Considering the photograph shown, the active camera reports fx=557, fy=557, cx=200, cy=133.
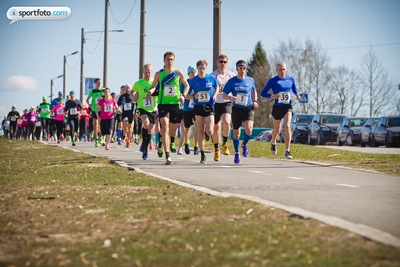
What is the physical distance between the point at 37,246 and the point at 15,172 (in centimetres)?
614

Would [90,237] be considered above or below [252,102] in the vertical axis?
below

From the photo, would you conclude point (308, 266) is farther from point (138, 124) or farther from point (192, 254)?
point (138, 124)

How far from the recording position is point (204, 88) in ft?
40.0

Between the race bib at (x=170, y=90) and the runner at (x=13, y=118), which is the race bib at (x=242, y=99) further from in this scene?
the runner at (x=13, y=118)

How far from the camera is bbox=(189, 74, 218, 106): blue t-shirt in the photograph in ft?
39.9

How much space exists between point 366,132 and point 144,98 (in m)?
17.3

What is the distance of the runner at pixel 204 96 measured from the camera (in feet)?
39.9

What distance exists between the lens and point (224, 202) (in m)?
5.98

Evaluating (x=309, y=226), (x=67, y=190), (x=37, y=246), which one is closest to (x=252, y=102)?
(x=67, y=190)

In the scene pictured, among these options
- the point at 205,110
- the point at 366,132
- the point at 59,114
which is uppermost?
the point at 59,114

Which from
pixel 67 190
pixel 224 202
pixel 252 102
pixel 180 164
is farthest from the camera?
pixel 252 102

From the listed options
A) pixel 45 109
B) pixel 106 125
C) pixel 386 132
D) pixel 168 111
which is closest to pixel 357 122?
pixel 386 132

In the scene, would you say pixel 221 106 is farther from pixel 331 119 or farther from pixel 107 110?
pixel 331 119

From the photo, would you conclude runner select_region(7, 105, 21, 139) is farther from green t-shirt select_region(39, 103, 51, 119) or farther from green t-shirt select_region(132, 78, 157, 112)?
green t-shirt select_region(132, 78, 157, 112)
